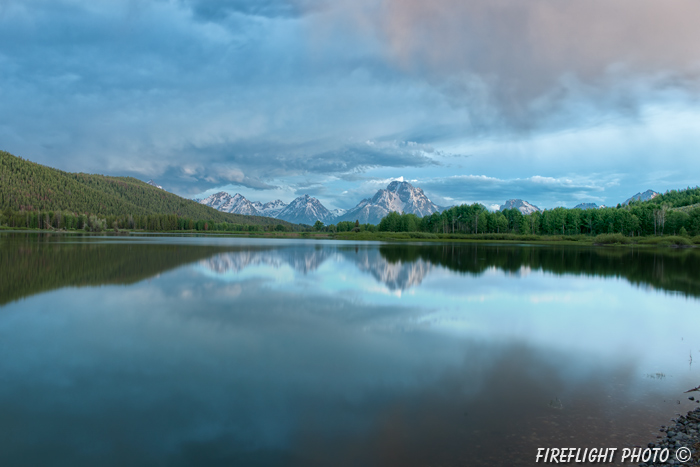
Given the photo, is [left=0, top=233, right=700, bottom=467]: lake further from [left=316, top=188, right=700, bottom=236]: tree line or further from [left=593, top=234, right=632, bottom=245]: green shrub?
[left=316, top=188, right=700, bottom=236]: tree line

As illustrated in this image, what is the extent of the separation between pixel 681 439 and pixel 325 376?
7074 millimetres

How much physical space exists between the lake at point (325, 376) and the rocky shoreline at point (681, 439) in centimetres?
26

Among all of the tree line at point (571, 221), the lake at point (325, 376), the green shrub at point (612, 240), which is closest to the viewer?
the lake at point (325, 376)

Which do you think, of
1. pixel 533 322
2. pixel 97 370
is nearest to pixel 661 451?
pixel 533 322

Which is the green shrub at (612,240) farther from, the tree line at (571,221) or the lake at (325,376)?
the lake at (325,376)

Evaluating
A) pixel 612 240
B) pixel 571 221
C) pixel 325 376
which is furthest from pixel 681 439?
pixel 571 221

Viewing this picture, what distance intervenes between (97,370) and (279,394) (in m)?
4.96

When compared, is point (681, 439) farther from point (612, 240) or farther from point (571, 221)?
point (571, 221)

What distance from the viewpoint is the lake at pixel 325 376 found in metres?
6.36

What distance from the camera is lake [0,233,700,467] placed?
636 centimetres

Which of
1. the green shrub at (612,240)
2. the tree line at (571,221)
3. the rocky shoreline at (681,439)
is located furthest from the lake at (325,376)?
the tree line at (571,221)

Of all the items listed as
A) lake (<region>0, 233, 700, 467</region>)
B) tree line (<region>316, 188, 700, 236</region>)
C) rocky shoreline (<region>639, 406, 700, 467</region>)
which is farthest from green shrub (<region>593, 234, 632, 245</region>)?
rocky shoreline (<region>639, 406, 700, 467</region>)

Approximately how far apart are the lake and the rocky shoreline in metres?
0.26

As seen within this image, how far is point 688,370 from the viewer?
10.7 meters
